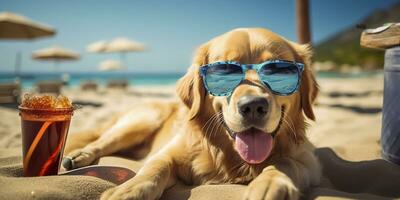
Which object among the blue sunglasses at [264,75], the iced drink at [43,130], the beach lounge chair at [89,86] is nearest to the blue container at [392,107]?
the blue sunglasses at [264,75]

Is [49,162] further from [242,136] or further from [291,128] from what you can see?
[291,128]

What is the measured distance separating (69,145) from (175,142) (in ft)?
4.31

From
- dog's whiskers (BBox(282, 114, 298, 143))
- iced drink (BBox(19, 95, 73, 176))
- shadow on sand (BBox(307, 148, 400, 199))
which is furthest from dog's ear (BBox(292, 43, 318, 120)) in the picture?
iced drink (BBox(19, 95, 73, 176))

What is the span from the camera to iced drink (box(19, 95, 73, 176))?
1892 millimetres

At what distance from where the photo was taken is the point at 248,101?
1882 millimetres

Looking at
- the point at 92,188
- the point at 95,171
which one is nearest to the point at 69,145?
the point at 95,171

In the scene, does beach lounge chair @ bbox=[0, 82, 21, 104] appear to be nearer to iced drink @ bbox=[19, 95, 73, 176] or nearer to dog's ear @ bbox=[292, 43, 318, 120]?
iced drink @ bbox=[19, 95, 73, 176]

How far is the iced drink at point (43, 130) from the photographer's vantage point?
74.5 inches

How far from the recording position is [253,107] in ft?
6.20

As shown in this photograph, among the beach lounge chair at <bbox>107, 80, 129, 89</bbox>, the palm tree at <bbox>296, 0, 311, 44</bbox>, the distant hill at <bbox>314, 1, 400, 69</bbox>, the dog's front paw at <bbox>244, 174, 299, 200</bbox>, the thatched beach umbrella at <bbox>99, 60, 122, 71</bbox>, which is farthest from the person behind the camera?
the distant hill at <bbox>314, 1, 400, 69</bbox>

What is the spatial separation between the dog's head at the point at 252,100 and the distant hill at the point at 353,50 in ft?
125

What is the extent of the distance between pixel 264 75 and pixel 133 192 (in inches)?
42.6

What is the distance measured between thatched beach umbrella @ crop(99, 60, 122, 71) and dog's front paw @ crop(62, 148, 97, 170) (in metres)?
20.1

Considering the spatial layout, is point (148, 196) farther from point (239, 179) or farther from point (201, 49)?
point (201, 49)
